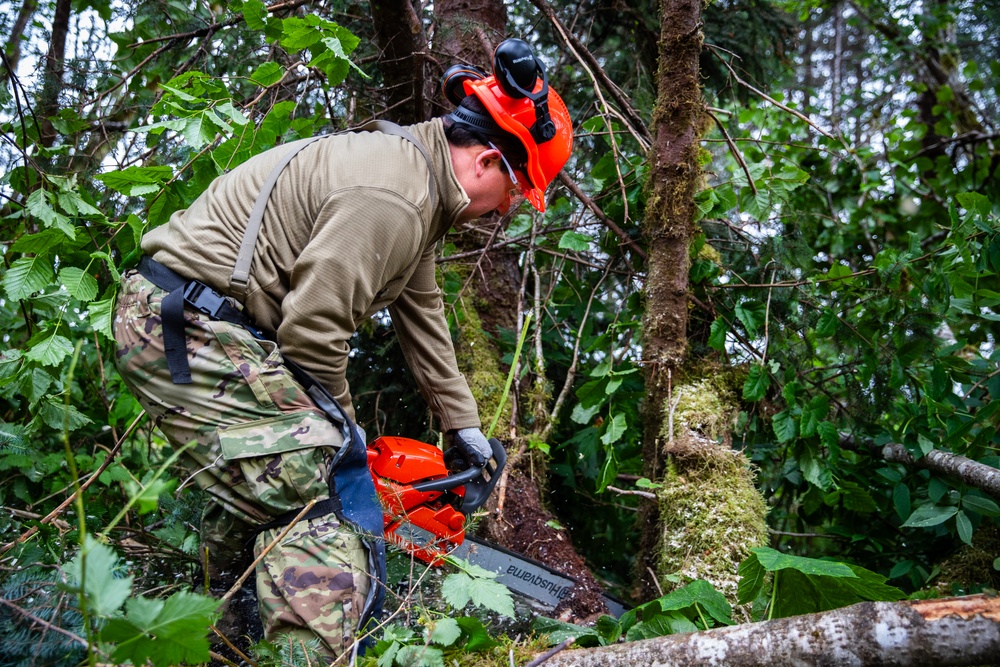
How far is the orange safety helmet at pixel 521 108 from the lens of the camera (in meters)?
2.46

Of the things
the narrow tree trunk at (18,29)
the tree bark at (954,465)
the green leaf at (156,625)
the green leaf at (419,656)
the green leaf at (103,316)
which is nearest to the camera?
the green leaf at (156,625)

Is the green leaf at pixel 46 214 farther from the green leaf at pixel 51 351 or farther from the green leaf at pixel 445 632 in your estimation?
the green leaf at pixel 445 632

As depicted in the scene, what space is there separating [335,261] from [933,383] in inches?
101

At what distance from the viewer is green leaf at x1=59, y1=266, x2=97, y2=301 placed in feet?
8.47

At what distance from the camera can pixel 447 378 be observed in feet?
9.77

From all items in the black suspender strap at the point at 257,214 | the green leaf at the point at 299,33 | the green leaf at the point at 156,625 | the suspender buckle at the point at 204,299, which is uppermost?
the green leaf at the point at 299,33

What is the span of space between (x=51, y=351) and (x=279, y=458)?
1.15 m

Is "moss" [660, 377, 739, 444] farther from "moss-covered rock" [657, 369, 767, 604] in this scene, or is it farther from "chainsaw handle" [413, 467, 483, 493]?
"chainsaw handle" [413, 467, 483, 493]

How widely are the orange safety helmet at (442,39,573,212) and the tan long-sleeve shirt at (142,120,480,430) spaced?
0.20m

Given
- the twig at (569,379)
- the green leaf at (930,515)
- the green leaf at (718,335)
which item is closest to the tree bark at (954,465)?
the green leaf at (930,515)

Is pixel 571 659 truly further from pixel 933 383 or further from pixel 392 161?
pixel 933 383

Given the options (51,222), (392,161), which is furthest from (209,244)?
(51,222)

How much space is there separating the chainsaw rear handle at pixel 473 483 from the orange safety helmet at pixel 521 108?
103 centimetres

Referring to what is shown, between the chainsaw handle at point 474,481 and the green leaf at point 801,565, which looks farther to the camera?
the chainsaw handle at point 474,481
